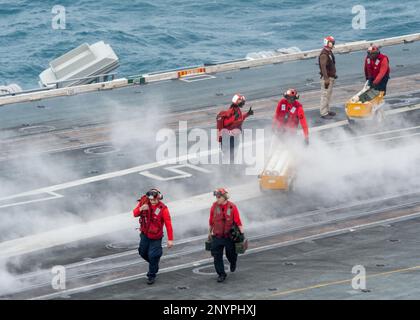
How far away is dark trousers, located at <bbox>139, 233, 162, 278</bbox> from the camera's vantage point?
891 inches

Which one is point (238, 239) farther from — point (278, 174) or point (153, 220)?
point (278, 174)

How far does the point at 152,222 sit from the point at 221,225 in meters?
1.34

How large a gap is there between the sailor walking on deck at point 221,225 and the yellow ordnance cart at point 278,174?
588cm

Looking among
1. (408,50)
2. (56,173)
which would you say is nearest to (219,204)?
(56,173)

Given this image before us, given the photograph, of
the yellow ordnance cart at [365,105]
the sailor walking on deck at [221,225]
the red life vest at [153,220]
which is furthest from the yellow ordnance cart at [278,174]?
the red life vest at [153,220]

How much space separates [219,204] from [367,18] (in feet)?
171

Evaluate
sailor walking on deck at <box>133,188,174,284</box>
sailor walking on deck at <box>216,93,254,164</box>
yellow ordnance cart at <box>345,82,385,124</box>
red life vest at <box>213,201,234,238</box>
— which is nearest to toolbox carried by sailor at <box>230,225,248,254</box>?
red life vest at <box>213,201,234,238</box>

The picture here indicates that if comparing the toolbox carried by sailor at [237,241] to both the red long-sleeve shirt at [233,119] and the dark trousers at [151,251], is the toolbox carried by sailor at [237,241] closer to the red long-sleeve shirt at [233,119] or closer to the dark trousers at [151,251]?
the dark trousers at [151,251]

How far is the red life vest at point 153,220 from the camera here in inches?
885

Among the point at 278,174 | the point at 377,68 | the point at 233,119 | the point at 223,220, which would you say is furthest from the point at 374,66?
the point at 223,220

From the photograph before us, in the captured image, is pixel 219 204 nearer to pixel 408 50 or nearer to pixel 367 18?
pixel 408 50

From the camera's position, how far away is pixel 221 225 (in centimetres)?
2250

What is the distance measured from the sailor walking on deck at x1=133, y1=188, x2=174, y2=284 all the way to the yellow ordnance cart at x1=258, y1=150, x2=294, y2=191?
6.32 metres

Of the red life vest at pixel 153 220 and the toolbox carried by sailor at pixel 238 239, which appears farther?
the toolbox carried by sailor at pixel 238 239
